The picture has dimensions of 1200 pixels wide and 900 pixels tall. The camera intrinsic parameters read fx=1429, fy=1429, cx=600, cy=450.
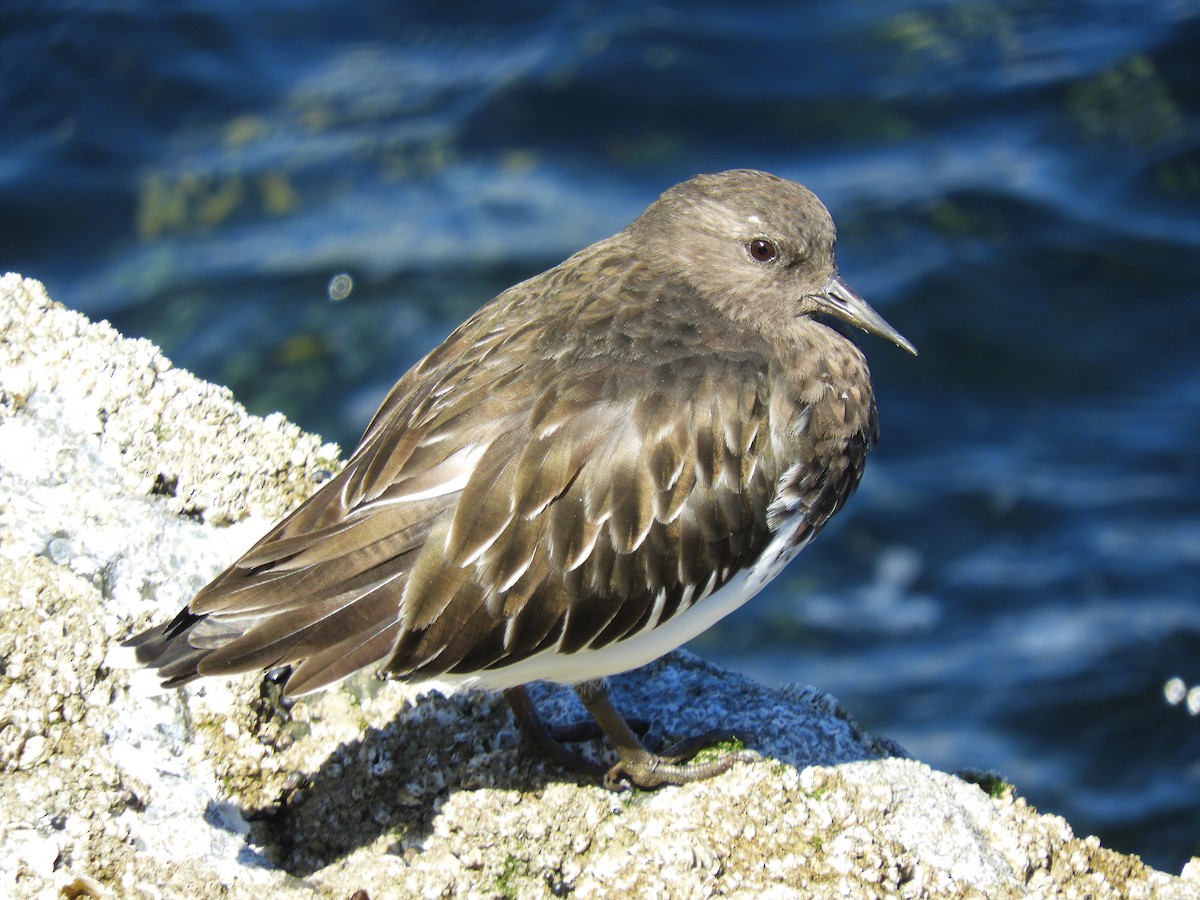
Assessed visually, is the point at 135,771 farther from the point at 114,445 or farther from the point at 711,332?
the point at 711,332

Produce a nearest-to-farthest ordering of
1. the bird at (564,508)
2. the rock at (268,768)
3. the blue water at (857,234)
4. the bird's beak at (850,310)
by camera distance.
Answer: the rock at (268,768)
the bird at (564,508)
the bird's beak at (850,310)
the blue water at (857,234)

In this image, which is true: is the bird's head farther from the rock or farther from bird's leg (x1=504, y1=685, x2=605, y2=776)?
bird's leg (x1=504, y1=685, x2=605, y2=776)

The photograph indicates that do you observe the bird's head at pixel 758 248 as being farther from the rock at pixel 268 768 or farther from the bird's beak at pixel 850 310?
the rock at pixel 268 768

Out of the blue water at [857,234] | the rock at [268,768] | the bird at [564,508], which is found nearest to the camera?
the rock at [268,768]

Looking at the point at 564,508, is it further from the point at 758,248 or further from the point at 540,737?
the point at 758,248

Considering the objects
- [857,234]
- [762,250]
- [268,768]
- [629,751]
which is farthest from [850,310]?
[857,234]

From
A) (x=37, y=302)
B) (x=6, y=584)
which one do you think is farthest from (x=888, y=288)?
(x=6, y=584)

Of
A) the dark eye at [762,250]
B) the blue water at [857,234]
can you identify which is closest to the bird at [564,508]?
the dark eye at [762,250]
